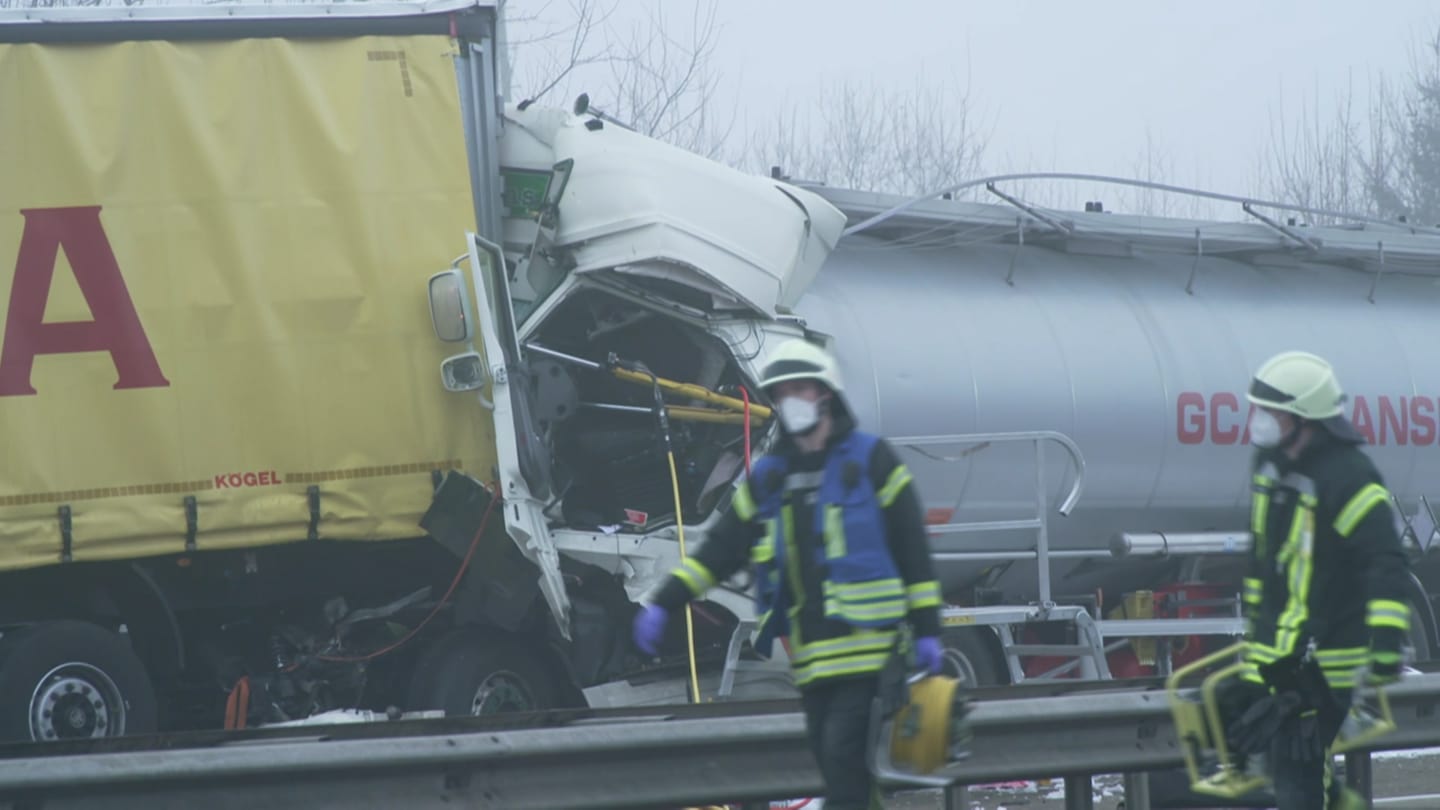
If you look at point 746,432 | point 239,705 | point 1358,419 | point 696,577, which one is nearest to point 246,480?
point 239,705

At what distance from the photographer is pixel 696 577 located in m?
5.09

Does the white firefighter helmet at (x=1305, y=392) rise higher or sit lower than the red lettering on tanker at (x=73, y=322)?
lower

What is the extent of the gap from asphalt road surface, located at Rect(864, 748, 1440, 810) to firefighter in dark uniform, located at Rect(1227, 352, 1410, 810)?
9.29 ft

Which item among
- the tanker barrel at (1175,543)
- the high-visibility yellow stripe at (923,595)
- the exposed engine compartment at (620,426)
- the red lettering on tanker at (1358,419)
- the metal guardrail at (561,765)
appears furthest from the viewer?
the red lettering on tanker at (1358,419)

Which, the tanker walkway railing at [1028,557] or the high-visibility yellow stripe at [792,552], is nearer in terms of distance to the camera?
the high-visibility yellow stripe at [792,552]

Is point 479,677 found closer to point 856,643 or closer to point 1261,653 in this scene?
point 856,643

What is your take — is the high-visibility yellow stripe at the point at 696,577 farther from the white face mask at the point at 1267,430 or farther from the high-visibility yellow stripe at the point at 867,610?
the white face mask at the point at 1267,430

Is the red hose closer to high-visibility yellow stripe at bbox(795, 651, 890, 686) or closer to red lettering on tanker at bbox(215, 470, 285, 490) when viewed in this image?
red lettering on tanker at bbox(215, 470, 285, 490)

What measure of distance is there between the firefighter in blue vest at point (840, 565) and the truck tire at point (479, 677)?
12.6 feet

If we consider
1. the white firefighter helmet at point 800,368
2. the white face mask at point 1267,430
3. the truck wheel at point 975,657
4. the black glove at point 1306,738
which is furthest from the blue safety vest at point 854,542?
the truck wheel at point 975,657

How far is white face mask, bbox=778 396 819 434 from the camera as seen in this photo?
4.89 metres

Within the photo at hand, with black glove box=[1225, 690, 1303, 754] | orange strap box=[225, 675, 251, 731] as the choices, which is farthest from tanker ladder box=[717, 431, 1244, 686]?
black glove box=[1225, 690, 1303, 754]

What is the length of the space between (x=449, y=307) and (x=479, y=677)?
1.97 metres

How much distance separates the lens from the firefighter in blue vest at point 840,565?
15.8 feet
